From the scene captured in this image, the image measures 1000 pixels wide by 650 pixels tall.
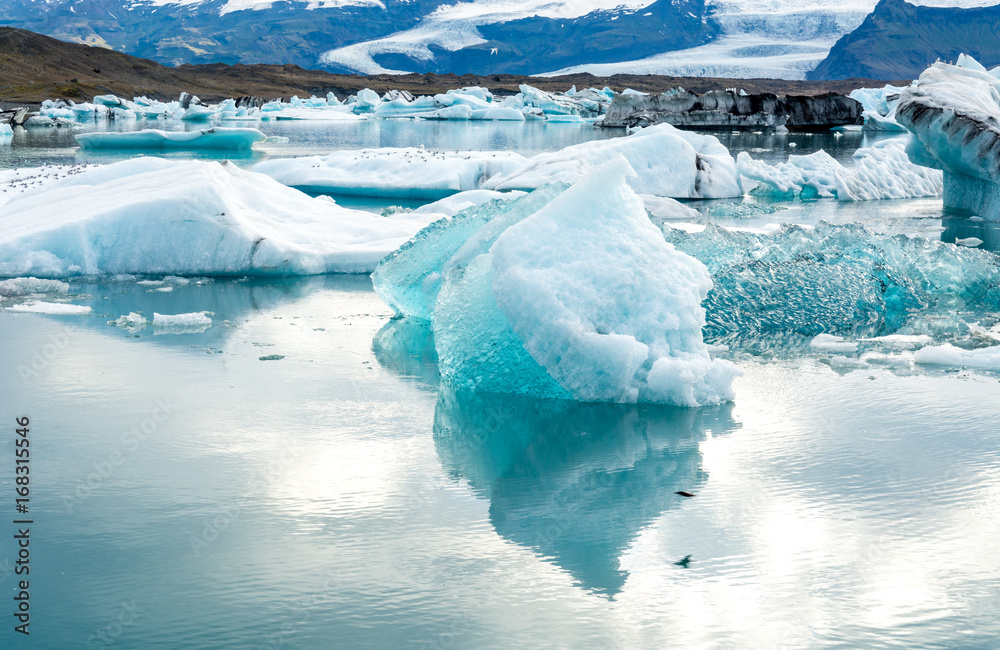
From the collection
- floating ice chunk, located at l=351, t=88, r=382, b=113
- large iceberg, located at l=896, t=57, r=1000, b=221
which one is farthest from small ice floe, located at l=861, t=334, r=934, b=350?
floating ice chunk, located at l=351, t=88, r=382, b=113

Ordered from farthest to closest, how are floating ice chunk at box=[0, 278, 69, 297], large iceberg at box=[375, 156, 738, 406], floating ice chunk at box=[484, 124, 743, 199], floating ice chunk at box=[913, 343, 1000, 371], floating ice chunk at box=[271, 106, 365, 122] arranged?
1. floating ice chunk at box=[271, 106, 365, 122]
2. floating ice chunk at box=[484, 124, 743, 199]
3. floating ice chunk at box=[0, 278, 69, 297]
4. floating ice chunk at box=[913, 343, 1000, 371]
5. large iceberg at box=[375, 156, 738, 406]

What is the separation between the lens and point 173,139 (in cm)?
1995

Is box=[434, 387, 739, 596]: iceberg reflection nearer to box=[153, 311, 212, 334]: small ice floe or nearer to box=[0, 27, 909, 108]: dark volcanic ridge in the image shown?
box=[153, 311, 212, 334]: small ice floe

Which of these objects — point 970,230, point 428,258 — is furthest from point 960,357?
point 970,230

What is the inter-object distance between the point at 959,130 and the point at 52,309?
857 centimetres

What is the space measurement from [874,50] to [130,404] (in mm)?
106174

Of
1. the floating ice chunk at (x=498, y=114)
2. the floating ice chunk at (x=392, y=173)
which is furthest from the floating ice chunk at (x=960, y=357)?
the floating ice chunk at (x=498, y=114)

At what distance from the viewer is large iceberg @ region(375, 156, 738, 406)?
4020mm

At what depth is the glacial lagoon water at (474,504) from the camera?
2400 millimetres

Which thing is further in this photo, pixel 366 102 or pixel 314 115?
pixel 366 102

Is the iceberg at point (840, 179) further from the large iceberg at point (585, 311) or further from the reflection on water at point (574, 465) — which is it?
the reflection on water at point (574, 465)

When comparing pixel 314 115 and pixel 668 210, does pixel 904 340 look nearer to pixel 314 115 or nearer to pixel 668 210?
pixel 668 210

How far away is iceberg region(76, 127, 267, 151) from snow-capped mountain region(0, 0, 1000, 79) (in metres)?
60.3

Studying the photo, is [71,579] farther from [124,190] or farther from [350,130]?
[350,130]
